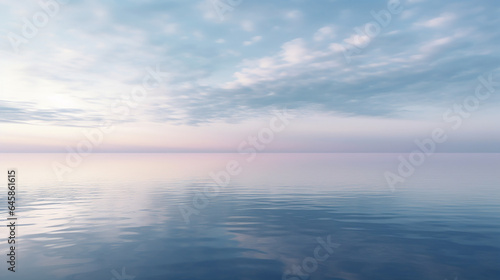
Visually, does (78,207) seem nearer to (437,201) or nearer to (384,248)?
(384,248)

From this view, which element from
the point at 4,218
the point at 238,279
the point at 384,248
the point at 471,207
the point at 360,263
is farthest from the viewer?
the point at 471,207

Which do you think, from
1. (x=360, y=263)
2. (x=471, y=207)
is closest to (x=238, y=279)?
(x=360, y=263)

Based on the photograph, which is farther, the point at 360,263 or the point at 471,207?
the point at 471,207

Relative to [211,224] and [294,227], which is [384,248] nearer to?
[294,227]

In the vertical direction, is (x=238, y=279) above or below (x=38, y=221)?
below

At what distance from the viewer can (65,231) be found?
23.5 metres

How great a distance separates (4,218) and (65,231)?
902 centimetres

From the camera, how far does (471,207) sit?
33.3m

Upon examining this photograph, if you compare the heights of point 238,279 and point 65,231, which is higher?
point 65,231

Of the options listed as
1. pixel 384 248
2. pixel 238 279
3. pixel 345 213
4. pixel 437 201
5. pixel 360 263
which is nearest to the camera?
pixel 238 279

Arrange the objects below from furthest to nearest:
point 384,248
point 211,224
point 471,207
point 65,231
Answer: point 471,207
point 211,224
point 65,231
point 384,248

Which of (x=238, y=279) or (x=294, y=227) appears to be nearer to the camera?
(x=238, y=279)

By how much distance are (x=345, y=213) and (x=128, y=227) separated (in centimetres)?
1970

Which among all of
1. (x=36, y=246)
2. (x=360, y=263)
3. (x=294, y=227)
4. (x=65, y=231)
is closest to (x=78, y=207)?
(x=65, y=231)
